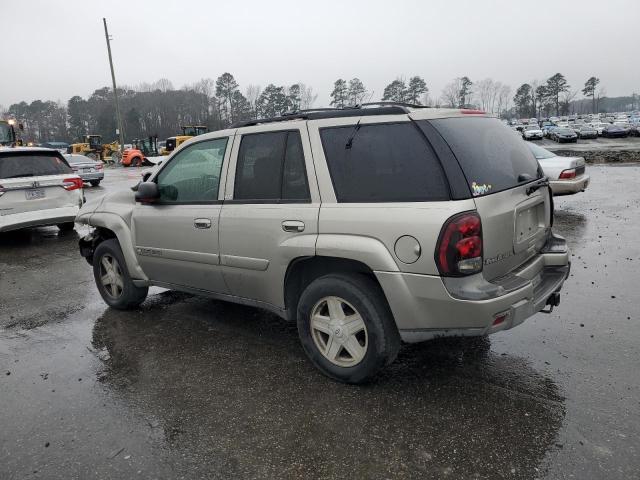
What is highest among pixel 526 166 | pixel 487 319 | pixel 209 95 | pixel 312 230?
pixel 209 95

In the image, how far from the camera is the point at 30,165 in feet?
29.2

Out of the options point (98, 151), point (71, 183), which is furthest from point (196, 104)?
point (71, 183)

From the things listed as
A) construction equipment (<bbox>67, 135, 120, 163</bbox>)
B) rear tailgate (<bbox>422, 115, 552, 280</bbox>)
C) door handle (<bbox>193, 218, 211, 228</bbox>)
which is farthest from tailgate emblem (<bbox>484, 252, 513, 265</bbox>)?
construction equipment (<bbox>67, 135, 120, 163</bbox>)

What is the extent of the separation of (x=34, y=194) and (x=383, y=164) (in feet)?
26.0

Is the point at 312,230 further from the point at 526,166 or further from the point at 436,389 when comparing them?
the point at 526,166

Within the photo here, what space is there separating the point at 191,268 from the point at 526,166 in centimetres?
293

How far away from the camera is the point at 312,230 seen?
11.1ft

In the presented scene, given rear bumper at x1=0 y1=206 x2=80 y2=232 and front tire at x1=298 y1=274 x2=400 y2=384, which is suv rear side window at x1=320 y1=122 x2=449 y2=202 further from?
rear bumper at x1=0 y1=206 x2=80 y2=232

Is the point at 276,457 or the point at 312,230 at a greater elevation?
the point at 312,230

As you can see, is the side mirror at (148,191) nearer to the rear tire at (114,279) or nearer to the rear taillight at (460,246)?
the rear tire at (114,279)

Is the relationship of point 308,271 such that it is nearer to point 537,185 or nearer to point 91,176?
point 537,185

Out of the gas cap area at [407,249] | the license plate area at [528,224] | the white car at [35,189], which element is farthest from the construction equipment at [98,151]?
the gas cap area at [407,249]

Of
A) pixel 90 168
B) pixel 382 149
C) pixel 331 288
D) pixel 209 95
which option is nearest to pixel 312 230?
pixel 331 288

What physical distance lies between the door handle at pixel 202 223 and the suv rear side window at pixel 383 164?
49.7 inches
